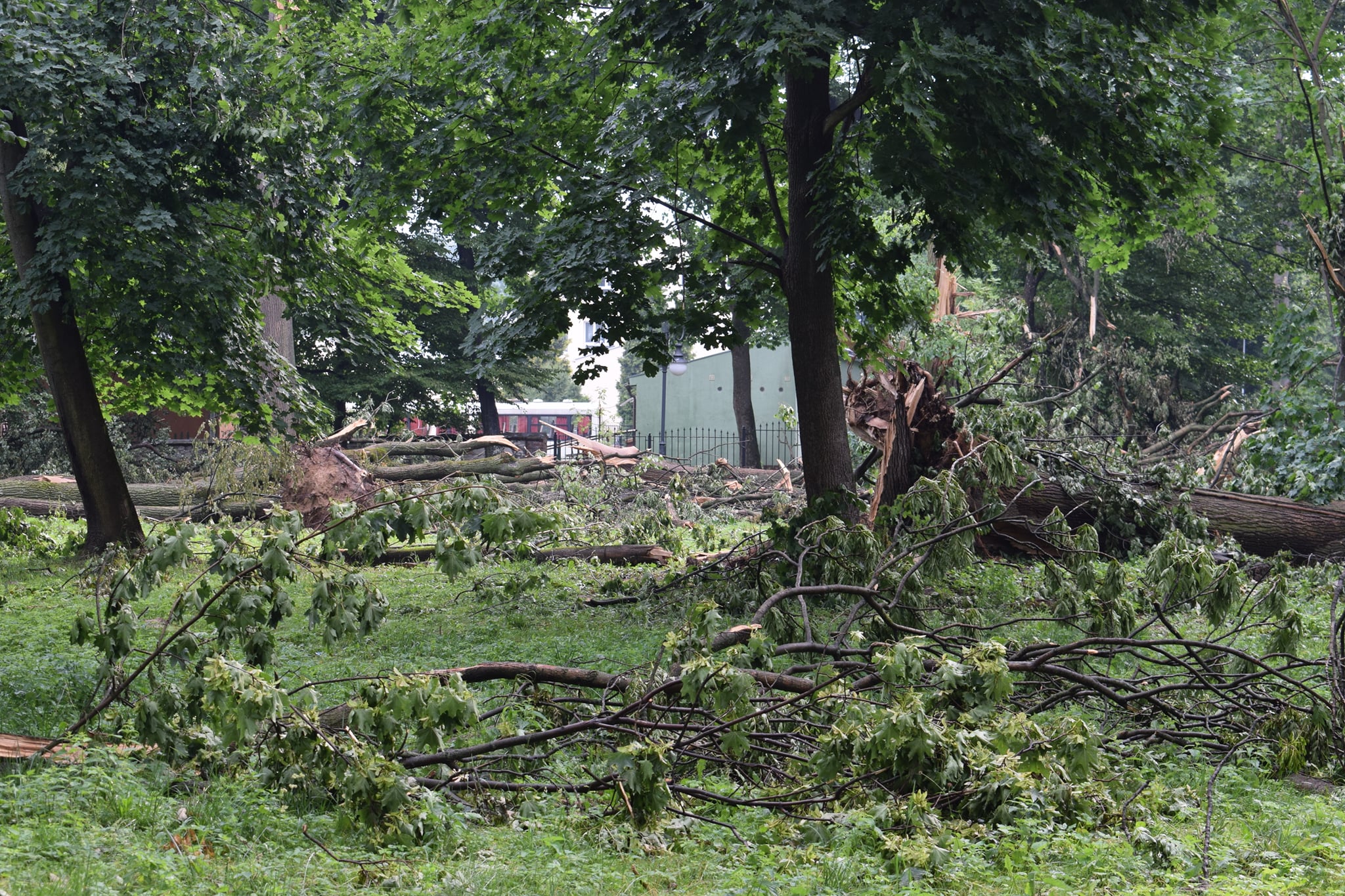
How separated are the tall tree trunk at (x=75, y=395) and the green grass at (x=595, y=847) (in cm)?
710

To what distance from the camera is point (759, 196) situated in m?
11.0

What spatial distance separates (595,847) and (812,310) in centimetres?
645

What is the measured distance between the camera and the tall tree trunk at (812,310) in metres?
9.70

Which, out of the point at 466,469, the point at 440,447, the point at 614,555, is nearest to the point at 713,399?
the point at 440,447

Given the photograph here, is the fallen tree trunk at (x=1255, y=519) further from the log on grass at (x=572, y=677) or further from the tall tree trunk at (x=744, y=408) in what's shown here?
the tall tree trunk at (x=744, y=408)

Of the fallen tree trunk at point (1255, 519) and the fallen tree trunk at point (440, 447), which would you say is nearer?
the fallen tree trunk at point (1255, 519)

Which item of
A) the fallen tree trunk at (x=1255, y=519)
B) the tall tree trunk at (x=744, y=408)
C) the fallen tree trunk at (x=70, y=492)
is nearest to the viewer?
the fallen tree trunk at (x=1255, y=519)

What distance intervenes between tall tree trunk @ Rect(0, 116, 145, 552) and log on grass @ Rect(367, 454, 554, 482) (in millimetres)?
5584

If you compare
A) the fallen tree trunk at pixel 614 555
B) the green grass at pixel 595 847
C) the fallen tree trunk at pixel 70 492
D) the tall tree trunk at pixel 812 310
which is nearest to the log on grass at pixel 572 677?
the green grass at pixel 595 847

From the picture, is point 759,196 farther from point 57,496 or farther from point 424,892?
point 57,496

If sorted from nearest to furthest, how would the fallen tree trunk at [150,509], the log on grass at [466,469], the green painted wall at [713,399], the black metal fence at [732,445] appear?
the fallen tree trunk at [150,509], the log on grass at [466,469], the black metal fence at [732,445], the green painted wall at [713,399]

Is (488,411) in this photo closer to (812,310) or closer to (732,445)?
(732,445)

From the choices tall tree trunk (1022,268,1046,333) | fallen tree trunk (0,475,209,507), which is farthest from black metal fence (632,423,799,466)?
fallen tree trunk (0,475,209,507)

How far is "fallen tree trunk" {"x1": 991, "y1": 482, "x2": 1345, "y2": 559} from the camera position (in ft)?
40.2
